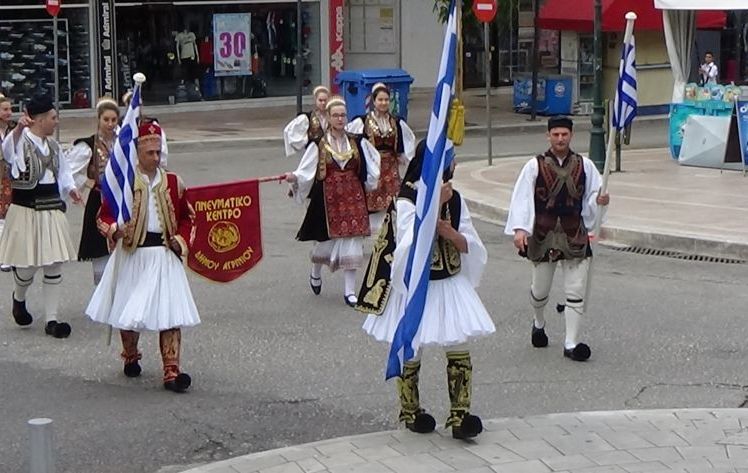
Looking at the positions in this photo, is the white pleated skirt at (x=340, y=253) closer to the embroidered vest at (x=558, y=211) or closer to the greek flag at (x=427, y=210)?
the embroidered vest at (x=558, y=211)

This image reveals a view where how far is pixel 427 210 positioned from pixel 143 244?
99.2 inches

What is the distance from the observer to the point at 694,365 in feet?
32.7

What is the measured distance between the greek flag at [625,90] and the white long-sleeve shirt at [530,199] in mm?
2170

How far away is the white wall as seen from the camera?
1404 inches

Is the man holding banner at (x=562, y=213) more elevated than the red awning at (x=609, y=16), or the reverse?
the red awning at (x=609, y=16)

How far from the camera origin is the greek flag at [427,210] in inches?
296

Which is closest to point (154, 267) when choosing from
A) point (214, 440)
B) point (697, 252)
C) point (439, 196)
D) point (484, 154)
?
point (214, 440)

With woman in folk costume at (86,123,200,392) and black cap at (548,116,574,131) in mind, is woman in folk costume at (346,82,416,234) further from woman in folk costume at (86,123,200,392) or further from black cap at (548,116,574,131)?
woman in folk costume at (86,123,200,392)

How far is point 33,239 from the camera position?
1087 centimetres

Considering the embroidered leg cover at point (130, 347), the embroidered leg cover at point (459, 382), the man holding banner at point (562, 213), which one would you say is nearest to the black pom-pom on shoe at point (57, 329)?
the embroidered leg cover at point (130, 347)

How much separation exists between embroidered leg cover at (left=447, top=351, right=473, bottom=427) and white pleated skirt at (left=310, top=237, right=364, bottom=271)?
4.43 m

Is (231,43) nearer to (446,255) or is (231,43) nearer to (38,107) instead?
(38,107)

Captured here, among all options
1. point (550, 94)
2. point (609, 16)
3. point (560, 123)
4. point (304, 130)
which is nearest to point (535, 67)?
point (550, 94)

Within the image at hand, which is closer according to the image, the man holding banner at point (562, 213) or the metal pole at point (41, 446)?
the metal pole at point (41, 446)
